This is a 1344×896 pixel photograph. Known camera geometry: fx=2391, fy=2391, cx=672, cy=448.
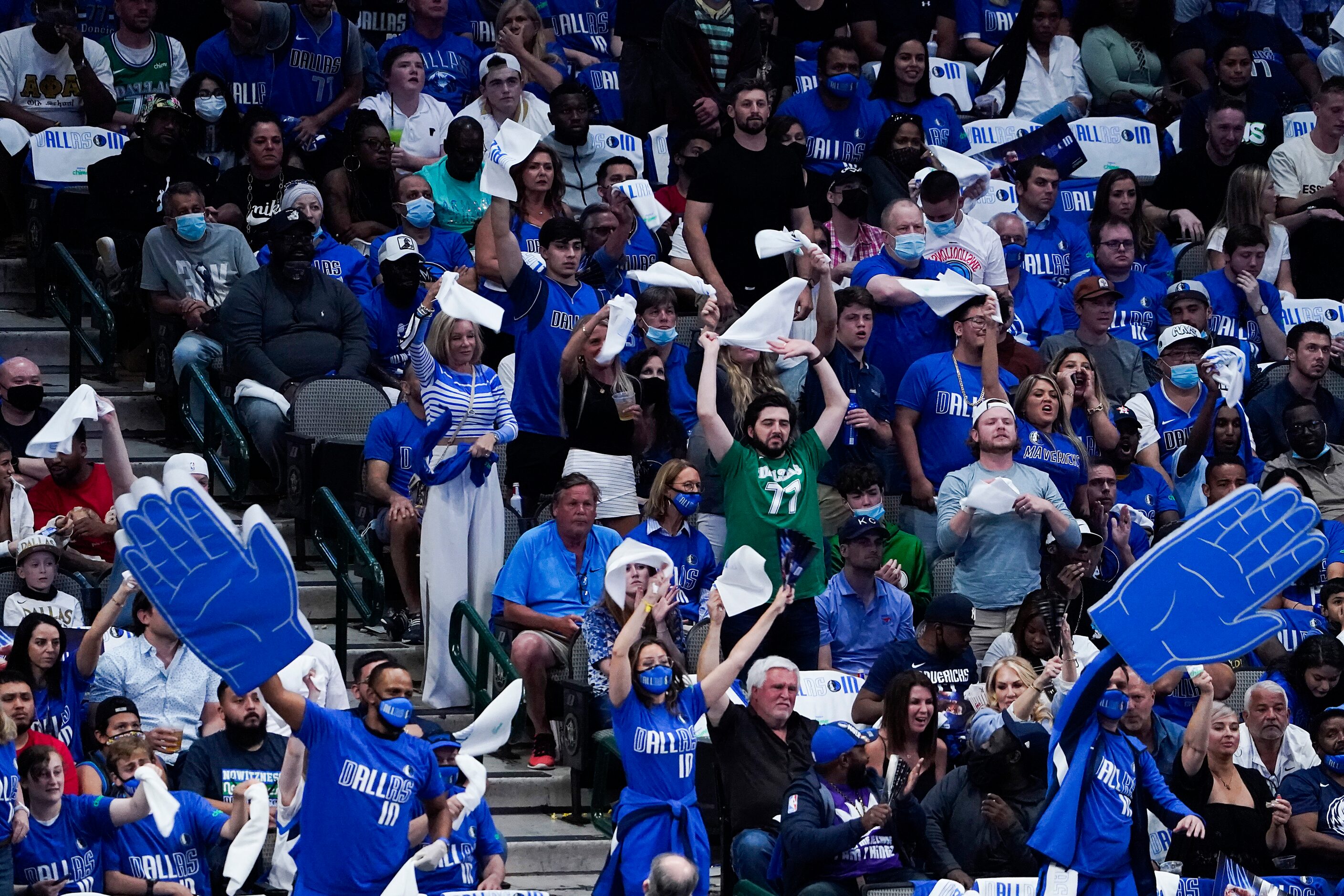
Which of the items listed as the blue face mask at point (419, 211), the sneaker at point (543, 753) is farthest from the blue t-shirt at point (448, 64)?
the sneaker at point (543, 753)

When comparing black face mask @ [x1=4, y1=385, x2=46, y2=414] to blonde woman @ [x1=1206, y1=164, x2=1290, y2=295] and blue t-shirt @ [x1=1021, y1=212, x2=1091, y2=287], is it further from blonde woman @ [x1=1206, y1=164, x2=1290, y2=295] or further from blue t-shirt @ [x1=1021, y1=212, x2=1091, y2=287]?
blonde woman @ [x1=1206, y1=164, x2=1290, y2=295]

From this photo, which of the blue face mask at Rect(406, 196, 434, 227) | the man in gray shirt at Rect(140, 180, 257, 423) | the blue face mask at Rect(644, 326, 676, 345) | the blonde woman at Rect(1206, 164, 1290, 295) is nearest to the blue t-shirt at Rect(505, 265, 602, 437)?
the blue face mask at Rect(644, 326, 676, 345)

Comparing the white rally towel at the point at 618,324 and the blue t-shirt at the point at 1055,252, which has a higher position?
the white rally towel at the point at 618,324

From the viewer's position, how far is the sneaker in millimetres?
11031

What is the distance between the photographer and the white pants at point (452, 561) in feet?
37.0

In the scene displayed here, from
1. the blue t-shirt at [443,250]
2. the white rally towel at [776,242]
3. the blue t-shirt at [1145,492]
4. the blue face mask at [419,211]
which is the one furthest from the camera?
the blue t-shirt at [443,250]

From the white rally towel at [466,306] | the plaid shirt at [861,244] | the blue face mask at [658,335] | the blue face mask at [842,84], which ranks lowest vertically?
the plaid shirt at [861,244]

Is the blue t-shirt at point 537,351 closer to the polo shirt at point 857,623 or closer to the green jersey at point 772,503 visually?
the green jersey at point 772,503

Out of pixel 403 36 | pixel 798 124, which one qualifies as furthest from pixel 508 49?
pixel 798 124

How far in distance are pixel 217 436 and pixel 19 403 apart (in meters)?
1.18

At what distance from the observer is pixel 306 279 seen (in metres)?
12.8

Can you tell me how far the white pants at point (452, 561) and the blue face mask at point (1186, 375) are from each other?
14.1ft

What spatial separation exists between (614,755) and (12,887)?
106 inches

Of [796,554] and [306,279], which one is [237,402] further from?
[796,554]
